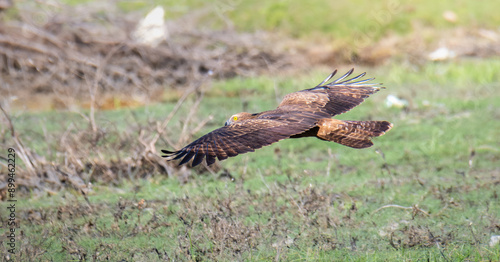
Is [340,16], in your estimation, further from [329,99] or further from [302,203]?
[302,203]

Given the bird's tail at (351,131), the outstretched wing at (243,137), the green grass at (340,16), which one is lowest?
the green grass at (340,16)

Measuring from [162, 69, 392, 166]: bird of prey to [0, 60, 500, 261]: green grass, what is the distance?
616 millimetres

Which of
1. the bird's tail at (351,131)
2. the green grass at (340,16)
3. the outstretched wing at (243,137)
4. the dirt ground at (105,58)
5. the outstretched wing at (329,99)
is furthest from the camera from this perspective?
the green grass at (340,16)

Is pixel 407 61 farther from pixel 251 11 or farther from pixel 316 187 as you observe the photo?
pixel 316 187

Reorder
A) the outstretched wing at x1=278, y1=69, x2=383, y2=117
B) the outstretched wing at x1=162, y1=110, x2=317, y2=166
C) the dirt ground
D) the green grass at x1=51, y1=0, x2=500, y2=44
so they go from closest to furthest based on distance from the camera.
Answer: the outstretched wing at x1=162, y1=110, x2=317, y2=166 → the outstretched wing at x1=278, y1=69, x2=383, y2=117 → the dirt ground → the green grass at x1=51, y1=0, x2=500, y2=44

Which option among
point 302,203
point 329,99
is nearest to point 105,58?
point 329,99

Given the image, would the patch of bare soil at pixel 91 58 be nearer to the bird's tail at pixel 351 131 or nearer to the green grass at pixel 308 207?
the green grass at pixel 308 207

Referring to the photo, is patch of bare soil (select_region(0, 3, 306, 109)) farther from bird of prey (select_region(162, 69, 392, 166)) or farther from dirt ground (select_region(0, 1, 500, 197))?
bird of prey (select_region(162, 69, 392, 166))

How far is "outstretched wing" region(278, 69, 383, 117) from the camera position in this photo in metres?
5.44

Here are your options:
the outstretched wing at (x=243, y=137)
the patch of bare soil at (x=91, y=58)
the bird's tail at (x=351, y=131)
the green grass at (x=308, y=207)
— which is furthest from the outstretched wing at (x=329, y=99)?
the patch of bare soil at (x=91, y=58)

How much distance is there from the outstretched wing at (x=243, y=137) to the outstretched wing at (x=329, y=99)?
1.54 ft

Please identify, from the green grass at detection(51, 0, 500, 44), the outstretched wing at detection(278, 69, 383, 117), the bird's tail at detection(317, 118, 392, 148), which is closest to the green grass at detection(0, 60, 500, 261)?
the bird's tail at detection(317, 118, 392, 148)

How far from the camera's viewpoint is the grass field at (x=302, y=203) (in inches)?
179

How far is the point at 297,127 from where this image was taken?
465 cm
